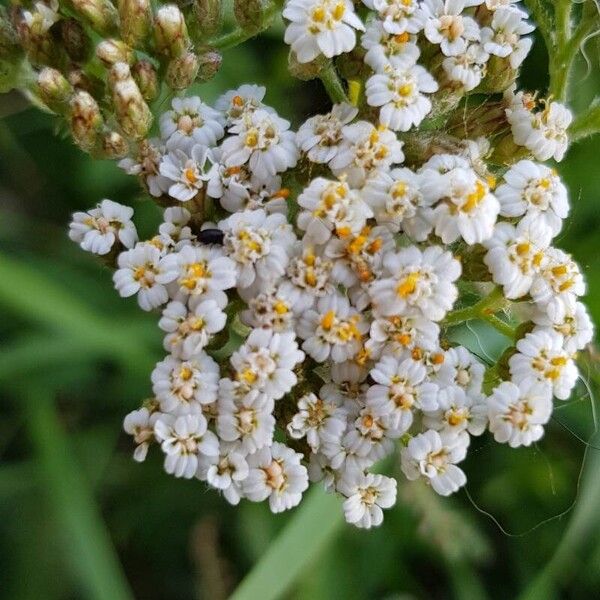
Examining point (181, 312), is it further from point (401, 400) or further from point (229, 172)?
point (401, 400)

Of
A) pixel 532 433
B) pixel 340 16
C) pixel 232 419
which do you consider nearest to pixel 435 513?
pixel 532 433

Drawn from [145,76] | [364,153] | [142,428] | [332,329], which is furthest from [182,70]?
[142,428]

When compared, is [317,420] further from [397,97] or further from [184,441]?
[397,97]

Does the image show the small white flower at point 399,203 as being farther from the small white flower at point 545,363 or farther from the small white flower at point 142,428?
the small white flower at point 142,428

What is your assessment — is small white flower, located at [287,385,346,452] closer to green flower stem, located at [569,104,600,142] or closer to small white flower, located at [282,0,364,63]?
small white flower, located at [282,0,364,63]

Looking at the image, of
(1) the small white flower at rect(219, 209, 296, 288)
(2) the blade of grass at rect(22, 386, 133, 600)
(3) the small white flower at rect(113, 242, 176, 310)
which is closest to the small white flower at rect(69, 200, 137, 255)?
(3) the small white flower at rect(113, 242, 176, 310)

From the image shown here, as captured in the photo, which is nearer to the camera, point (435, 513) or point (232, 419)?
point (232, 419)

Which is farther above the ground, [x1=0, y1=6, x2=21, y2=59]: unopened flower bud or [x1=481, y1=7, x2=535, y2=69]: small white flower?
[x1=0, y1=6, x2=21, y2=59]: unopened flower bud
